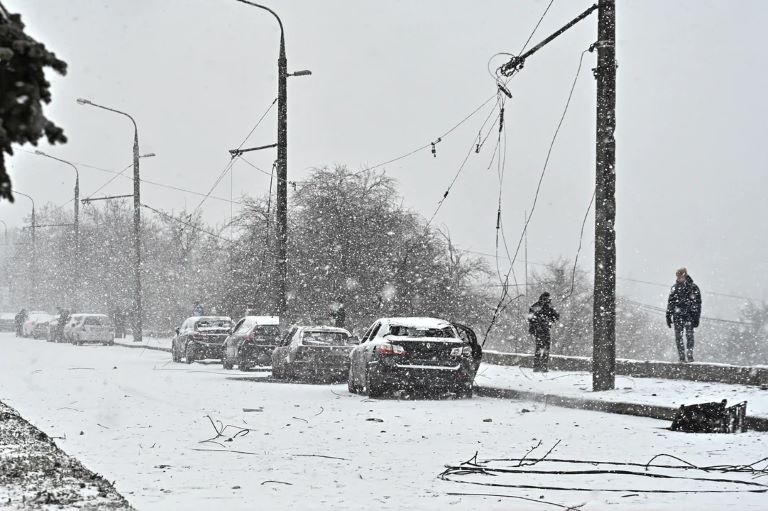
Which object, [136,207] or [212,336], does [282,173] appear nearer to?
[212,336]

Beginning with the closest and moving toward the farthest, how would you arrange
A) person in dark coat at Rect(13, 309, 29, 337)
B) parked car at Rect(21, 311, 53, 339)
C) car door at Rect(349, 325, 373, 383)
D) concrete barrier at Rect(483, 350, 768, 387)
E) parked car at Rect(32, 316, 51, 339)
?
concrete barrier at Rect(483, 350, 768, 387)
car door at Rect(349, 325, 373, 383)
parked car at Rect(32, 316, 51, 339)
parked car at Rect(21, 311, 53, 339)
person in dark coat at Rect(13, 309, 29, 337)

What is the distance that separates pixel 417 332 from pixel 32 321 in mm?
48175

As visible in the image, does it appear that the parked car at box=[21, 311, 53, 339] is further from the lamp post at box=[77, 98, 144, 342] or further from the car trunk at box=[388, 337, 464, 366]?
the car trunk at box=[388, 337, 464, 366]

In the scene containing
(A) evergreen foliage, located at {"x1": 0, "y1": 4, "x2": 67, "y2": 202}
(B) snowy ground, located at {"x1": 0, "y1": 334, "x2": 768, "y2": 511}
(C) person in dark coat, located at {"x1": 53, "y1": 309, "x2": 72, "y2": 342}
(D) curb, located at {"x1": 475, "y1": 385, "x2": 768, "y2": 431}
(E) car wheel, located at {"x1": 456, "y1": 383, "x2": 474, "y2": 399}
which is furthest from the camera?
(C) person in dark coat, located at {"x1": 53, "y1": 309, "x2": 72, "y2": 342}

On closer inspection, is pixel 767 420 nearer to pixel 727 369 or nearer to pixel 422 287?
pixel 727 369

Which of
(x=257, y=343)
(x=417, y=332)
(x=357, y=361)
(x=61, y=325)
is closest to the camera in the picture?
(x=417, y=332)

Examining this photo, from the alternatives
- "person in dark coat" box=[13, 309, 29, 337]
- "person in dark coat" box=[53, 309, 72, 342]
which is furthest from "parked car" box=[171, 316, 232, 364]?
"person in dark coat" box=[13, 309, 29, 337]

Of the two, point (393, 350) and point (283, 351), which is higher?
point (393, 350)

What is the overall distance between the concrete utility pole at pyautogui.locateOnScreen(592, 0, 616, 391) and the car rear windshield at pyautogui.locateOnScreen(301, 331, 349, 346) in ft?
24.2

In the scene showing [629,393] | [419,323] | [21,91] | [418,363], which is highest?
[21,91]

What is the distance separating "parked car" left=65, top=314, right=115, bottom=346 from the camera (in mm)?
48469

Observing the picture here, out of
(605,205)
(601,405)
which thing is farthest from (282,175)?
(601,405)

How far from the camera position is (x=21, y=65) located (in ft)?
9.91

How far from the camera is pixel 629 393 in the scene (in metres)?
16.2
